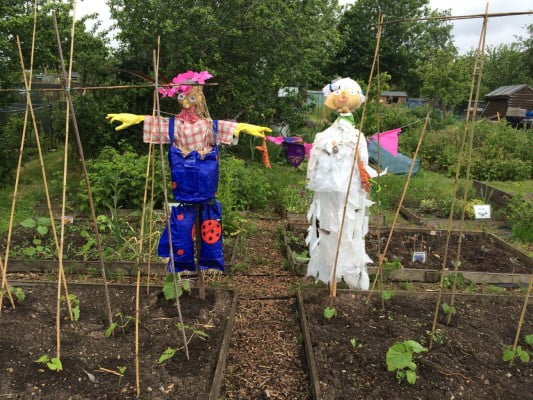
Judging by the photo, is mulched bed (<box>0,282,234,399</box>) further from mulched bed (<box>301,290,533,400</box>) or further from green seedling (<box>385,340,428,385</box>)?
green seedling (<box>385,340,428,385</box>)

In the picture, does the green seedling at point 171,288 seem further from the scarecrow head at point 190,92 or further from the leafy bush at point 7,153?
the leafy bush at point 7,153

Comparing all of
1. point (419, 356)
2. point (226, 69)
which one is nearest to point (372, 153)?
point (226, 69)

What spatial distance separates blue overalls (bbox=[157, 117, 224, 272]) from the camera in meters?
2.79

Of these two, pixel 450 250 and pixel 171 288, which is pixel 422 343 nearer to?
pixel 171 288

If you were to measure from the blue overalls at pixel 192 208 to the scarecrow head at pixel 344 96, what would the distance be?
932mm

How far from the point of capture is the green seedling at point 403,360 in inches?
88.8

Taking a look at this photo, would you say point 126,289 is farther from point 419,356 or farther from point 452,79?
point 452,79

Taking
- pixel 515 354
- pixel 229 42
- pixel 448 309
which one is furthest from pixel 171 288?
pixel 229 42

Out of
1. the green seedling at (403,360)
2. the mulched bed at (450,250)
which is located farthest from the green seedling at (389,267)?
the green seedling at (403,360)

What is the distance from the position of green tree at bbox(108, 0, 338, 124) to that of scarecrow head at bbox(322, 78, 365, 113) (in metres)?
4.27

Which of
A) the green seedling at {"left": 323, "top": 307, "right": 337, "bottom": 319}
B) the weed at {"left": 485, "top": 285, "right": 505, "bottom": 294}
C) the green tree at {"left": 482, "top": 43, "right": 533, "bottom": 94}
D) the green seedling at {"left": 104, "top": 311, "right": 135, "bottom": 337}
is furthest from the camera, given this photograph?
the green tree at {"left": 482, "top": 43, "right": 533, "bottom": 94}

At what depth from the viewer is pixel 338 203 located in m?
3.16

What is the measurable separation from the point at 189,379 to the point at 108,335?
0.64 metres

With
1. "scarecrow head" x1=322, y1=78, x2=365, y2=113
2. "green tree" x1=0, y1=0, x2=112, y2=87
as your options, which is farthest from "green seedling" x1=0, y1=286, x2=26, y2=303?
"green tree" x1=0, y1=0, x2=112, y2=87
